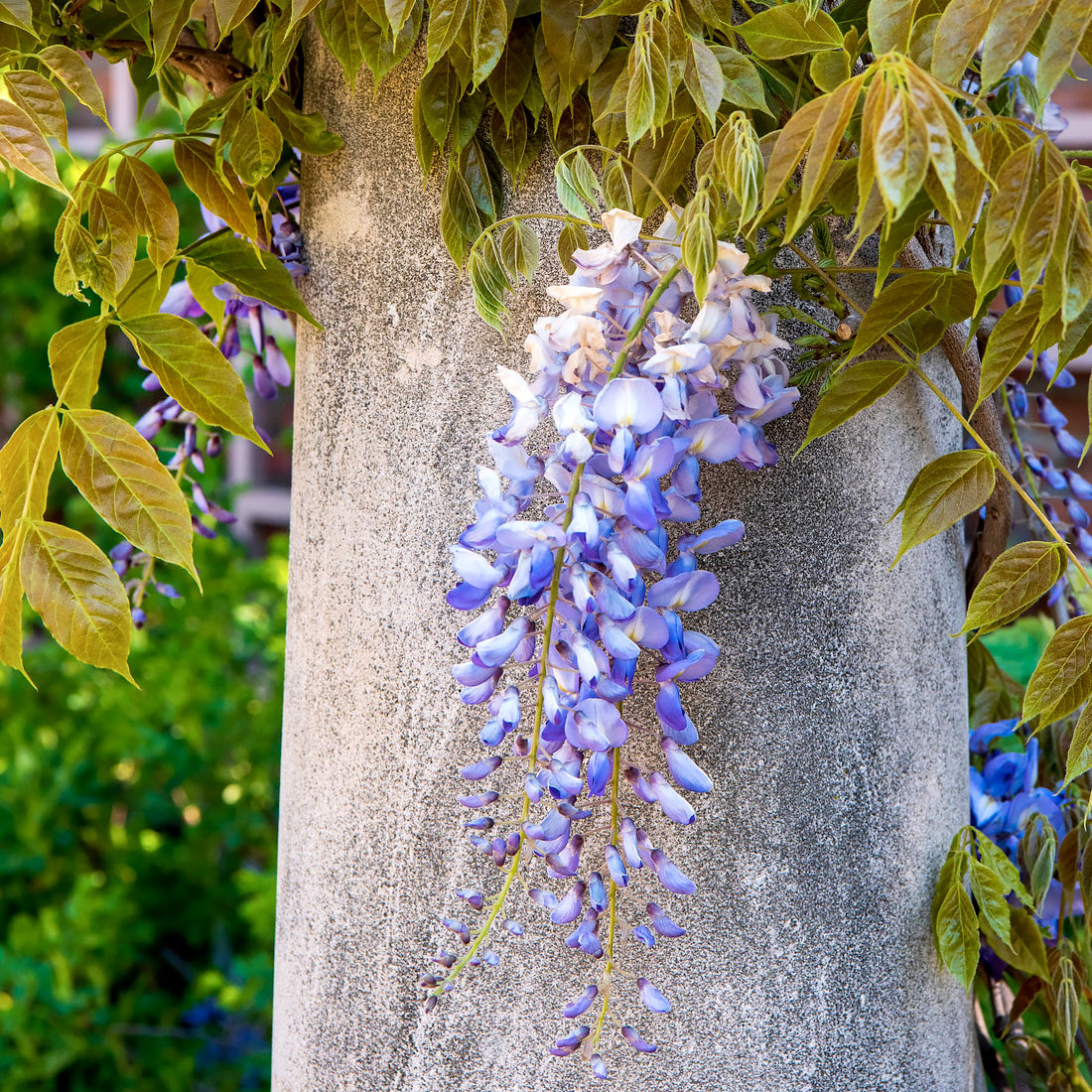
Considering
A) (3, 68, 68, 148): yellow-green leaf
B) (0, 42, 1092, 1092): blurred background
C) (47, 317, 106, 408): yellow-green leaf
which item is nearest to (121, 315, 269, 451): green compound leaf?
(47, 317, 106, 408): yellow-green leaf

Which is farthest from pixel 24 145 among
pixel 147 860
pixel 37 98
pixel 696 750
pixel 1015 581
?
pixel 147 860

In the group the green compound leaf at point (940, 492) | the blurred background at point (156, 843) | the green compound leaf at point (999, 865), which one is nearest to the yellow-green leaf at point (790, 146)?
the green compound leaf at point (940, 492)

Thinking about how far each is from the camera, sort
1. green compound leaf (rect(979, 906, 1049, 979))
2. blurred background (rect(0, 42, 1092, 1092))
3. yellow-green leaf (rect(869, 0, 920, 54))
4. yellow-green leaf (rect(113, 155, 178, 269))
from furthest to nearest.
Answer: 1. blurred background (rect(0, 42, 1092, 1092))
2. green compound leaf (rect(979, 906, 1049, 979))
3. yellow-green leaf (rect(113, 155, 178, 269))
4. yellow-green leaf (rect(869, 0, 920, 54))

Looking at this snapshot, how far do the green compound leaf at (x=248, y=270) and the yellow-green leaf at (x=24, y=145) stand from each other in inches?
6.6

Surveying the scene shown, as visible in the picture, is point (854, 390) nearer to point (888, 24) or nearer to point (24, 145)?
point (888, 24)

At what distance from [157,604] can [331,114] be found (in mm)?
2492

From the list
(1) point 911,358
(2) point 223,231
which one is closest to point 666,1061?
(1) point 911,358

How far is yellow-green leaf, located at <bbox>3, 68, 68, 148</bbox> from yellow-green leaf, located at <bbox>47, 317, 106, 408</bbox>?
0.15 m

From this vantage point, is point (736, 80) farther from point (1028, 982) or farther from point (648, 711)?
point (1028, 982)

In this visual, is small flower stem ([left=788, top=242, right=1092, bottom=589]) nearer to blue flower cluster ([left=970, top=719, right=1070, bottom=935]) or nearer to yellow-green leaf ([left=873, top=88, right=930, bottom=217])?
yellow-green leaf ([left=873, top=88, right=930, bottom=217])

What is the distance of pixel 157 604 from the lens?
3240mm

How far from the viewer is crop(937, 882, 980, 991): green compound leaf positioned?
948 millimetres

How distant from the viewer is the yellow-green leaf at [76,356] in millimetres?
897

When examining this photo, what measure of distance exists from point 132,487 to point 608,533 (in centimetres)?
37
